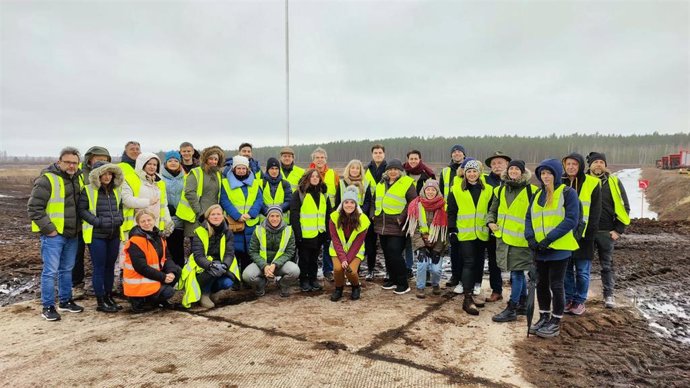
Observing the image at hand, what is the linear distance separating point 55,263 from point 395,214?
421cm

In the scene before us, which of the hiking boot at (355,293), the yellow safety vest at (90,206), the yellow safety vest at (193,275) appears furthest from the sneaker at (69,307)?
the hiking boot at (355,293)

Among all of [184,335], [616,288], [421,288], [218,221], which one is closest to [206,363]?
[184,335]

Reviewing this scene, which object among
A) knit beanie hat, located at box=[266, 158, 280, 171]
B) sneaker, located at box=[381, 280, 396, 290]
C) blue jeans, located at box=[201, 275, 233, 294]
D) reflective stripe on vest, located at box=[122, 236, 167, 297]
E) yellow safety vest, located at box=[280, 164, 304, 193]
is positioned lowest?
sneaker, located at box=[381, 280, 396, 290]

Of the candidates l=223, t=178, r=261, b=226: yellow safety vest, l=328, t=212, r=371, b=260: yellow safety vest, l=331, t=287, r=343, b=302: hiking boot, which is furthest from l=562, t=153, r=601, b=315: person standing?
l=223, t=178, r=261, b=226: yellow safety vest

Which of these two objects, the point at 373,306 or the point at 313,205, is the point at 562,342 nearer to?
the point at 373,306

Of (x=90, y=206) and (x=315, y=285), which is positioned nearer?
(x=90, y=206)

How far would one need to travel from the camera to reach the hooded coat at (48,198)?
4.61m

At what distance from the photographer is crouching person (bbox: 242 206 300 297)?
590 centimetres

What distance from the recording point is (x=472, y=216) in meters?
5.53

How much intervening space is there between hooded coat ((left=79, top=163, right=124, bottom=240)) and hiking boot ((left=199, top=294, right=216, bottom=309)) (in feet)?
4.25

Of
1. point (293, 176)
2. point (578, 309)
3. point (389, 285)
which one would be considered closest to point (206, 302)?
point (293, 176)

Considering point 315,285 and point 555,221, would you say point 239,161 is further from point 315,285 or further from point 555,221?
point 555,221

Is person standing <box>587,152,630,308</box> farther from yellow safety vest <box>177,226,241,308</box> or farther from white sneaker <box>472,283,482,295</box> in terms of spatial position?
yellow safety vest <box>177,226,241,308</box>

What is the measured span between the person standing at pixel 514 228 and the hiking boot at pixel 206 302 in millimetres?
3435
